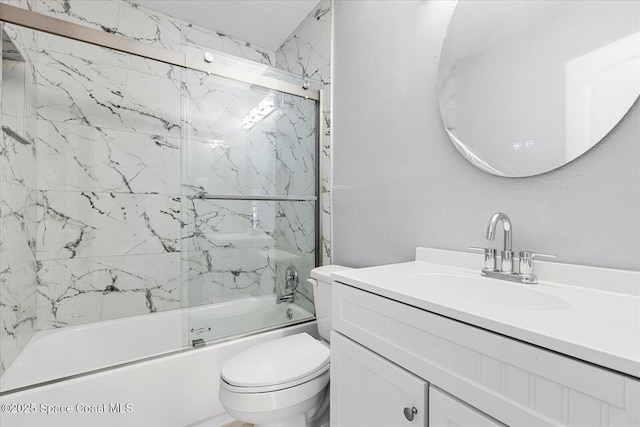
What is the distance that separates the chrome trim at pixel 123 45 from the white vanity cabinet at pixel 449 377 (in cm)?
134

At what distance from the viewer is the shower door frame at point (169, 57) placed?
4.01 ft

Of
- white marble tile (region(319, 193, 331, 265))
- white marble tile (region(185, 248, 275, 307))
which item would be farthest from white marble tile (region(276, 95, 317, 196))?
white marble tile (region(185, 248, 275, 307))

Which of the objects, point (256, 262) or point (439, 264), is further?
point (256, 262)

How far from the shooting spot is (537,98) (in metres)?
0.94

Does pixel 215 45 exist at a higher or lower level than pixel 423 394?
higher

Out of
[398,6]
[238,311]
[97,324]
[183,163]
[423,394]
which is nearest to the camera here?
[423,394]

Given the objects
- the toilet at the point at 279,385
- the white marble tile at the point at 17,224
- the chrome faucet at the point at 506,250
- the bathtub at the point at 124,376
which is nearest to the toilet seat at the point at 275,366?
the toilet at the point at 279,385

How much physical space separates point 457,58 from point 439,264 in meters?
0.82

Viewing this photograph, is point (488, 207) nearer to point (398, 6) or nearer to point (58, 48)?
point (398, 6)

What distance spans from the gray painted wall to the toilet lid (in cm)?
56

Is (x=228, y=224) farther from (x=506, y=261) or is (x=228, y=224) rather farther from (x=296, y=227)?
(x=506, y=261)

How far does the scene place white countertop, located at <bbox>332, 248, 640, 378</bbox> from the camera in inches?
18.4

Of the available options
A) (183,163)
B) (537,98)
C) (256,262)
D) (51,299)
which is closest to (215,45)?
(183,163)

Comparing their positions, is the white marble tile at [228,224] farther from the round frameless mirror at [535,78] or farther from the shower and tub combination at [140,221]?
the round frameless mirror at [535,78]
